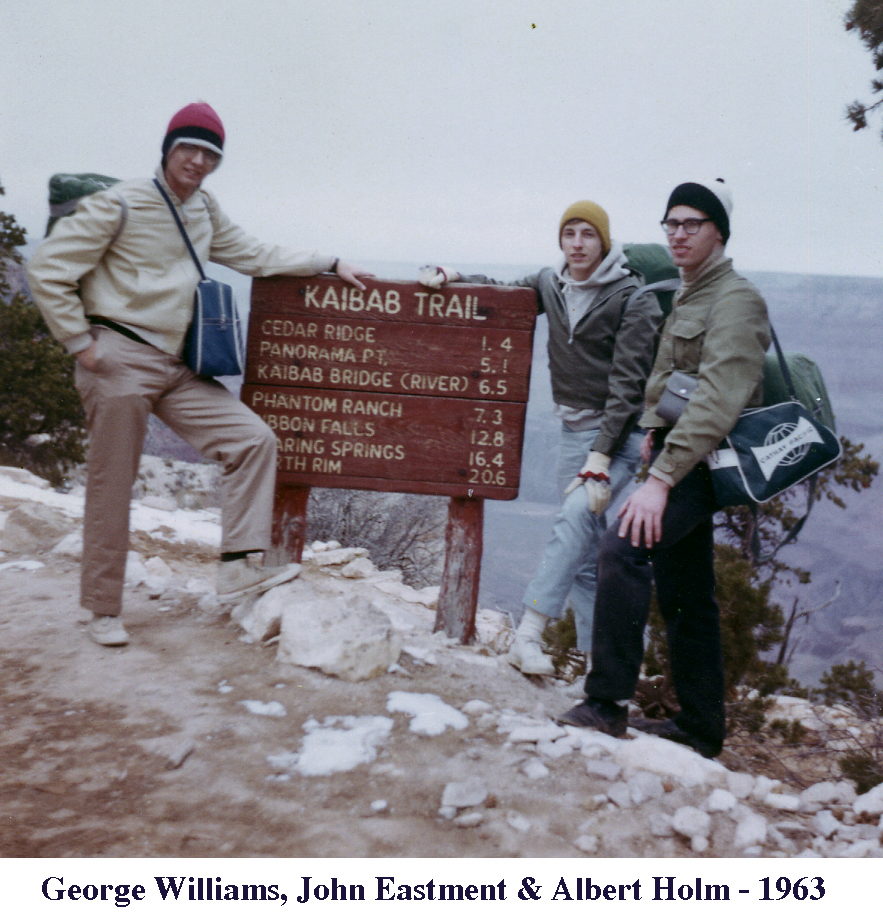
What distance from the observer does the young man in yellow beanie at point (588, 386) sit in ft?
12.2

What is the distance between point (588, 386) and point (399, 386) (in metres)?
0.99

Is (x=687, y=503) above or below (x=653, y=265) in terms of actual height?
below

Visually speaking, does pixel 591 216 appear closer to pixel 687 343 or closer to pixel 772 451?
pixel 687 343

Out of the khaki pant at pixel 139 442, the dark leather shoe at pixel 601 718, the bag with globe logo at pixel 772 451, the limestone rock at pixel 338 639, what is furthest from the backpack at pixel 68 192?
the dark leather shoe at pixel 601 718

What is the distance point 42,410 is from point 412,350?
8.31 metres

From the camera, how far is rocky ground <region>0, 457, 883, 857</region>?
2.66 m

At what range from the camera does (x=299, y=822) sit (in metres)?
2.68

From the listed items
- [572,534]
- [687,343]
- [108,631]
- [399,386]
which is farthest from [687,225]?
[108,631]

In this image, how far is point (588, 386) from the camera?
12.8 ft

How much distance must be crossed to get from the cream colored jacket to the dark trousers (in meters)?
2.18

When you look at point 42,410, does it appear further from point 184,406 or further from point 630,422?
point 630,422

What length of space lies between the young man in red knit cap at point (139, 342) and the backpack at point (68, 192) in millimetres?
98

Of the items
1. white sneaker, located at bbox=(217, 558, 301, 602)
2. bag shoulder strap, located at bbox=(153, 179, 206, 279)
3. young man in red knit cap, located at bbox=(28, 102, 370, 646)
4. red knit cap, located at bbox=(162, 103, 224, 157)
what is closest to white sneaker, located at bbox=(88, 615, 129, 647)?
young man in red knit cap, located at bbox=(28, 102, 370, 646)
